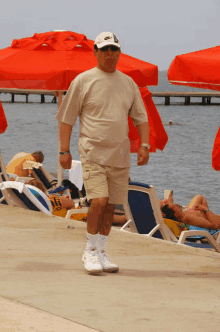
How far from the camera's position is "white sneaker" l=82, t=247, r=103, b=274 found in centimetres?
395

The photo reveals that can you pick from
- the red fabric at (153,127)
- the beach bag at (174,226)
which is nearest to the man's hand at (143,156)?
the beach bag at (174,226)

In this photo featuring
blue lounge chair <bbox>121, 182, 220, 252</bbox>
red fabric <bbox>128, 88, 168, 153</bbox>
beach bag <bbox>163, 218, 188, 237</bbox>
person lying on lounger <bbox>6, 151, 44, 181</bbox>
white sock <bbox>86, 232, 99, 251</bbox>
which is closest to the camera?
white sock <bbox>86, 232, 99, 251</bbox>

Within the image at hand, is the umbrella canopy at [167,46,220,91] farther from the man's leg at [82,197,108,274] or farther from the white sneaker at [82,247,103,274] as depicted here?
the white sneaker at [82,247,103,274]

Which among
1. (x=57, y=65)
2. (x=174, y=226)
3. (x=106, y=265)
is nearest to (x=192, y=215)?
(x=174, y=226)

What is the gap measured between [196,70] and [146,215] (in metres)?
1.93

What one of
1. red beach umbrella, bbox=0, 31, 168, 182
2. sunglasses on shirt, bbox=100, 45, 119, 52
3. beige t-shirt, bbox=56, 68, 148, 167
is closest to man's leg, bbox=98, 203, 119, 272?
beige t-shirt, bbox=56, 68, 148, 167

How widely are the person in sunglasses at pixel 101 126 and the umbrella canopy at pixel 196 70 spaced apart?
0.73 meters

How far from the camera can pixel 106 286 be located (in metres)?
3.71

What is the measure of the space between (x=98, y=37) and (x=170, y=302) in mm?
1764

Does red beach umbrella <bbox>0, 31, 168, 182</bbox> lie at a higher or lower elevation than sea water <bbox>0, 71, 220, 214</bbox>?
higher

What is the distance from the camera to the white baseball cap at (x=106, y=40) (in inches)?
149

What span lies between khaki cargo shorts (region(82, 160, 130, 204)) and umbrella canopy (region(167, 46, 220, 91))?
102cm

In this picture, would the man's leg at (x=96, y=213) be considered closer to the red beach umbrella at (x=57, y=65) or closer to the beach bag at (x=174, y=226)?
the beach bag at (x=174, y=226)

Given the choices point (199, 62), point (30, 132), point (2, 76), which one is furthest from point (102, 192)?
point (30, 132)
